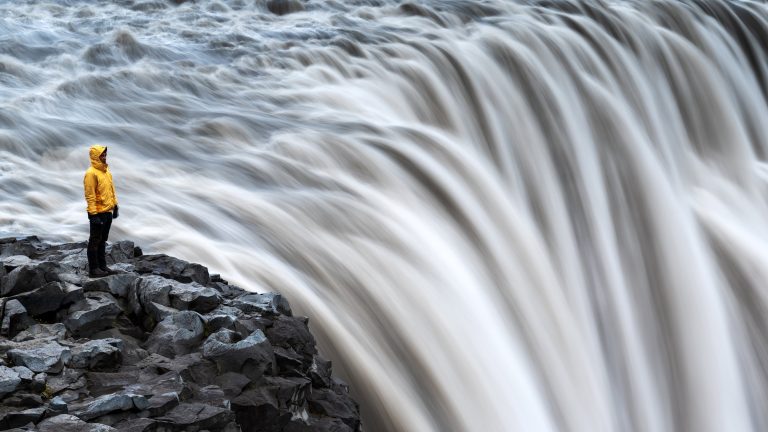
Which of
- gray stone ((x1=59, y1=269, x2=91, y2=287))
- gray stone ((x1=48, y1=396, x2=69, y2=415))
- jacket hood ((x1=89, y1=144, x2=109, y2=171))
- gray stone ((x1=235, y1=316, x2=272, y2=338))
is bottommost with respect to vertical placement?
gray stone ((x1=235, y1=316, x2=272, y2=338))

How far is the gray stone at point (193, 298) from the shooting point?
494 cm

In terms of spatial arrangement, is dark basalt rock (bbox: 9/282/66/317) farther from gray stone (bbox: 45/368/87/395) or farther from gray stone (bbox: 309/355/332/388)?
gray stone (bbox: 309/355/332/388)

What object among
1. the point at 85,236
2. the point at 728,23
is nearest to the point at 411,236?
the point at 85,236

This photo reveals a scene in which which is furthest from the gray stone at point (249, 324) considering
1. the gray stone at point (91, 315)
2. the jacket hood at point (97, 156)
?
the jacket hood at point (97, 156)

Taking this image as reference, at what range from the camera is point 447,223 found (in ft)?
28.5

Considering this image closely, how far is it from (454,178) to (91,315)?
17.8 ft

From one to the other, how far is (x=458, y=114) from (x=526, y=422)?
5322mm

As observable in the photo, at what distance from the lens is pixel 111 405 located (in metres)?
3.94

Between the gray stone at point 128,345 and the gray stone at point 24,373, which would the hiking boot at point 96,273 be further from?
the gray stone at point 24,373

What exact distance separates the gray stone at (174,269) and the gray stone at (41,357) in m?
1.10

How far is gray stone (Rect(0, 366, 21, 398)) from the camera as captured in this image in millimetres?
3898

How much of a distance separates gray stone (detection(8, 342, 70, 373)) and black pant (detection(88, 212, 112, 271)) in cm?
88

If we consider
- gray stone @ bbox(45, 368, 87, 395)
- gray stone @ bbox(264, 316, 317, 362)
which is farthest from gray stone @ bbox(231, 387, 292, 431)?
gray stone @ bbox(45, 368, 87, 395)

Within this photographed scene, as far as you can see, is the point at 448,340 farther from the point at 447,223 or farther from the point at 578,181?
the point at 578,181
